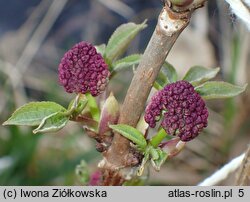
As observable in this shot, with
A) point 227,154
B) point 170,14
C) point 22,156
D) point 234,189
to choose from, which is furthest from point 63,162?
point 170,14

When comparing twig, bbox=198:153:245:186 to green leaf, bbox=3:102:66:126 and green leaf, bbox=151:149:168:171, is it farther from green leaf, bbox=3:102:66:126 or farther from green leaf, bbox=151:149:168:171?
green leaf, bbox=3:102:66:126

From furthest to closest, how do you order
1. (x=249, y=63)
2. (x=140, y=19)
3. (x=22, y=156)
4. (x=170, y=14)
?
(x=140, y=19), (x=249, y=63), (x=22, y=156), (x=170, y=14)

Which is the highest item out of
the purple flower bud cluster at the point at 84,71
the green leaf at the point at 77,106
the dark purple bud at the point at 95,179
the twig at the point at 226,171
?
the purple flower bud cluster at the point at 84,71

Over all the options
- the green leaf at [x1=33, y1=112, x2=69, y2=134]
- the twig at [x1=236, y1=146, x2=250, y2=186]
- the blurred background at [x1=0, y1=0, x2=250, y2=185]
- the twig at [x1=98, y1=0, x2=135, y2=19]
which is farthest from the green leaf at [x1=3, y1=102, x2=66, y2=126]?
the twig at [x1=98, y1=0, x2=135, y2=19]

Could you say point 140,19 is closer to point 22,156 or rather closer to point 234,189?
point 22,156

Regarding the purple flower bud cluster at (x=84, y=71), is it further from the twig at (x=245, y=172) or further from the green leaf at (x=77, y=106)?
the twig at (x=245, y=172)

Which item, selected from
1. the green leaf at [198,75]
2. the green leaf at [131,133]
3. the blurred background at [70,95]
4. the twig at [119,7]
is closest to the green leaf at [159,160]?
the green leaf at [131,133]
